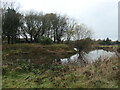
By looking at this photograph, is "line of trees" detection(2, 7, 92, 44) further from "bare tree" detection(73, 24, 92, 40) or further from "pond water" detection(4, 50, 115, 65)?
"pond water" detection(4, 50, 115, 65)

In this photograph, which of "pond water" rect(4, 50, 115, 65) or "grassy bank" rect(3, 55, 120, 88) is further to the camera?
"pond water" rect(4, 50, 115, 65)

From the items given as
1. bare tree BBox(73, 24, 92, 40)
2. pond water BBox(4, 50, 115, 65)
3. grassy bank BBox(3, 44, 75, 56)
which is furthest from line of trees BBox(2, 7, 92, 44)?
pond water BBox(4, 50, 115, 65)

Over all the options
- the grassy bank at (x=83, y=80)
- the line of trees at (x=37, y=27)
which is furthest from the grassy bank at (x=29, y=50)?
the grassy bank at (x=83, y=80)

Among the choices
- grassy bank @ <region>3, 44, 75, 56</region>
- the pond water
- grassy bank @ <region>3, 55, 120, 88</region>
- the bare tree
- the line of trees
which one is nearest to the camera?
grassy bank @ <region>3, 55, 120, 88</region>

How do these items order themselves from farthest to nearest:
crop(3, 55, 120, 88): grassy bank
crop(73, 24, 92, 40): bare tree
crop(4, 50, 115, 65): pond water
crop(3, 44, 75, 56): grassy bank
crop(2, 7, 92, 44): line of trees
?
crop(73, 24, 92, 40): bare tree, crop(2, 7, 92, 44): line of trees, crop(3, 44, 75, 56): grassy bank, crop(4, 50, 115, 65): pond water, crop(3, 55, 120, 88): grassy bank

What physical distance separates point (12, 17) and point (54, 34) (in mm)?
14037

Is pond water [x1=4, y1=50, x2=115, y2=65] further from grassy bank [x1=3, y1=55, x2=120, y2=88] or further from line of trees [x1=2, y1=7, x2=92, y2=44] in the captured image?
line of trees [x1=2, y1=7, x2=92, y2=44]

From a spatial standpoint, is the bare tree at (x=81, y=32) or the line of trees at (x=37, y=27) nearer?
Answer: the line of trees at (x=37, y=27)

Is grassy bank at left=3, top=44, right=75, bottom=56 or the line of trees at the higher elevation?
the line of trees

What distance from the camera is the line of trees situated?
30822 millimetres

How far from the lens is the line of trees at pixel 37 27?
3082 cm

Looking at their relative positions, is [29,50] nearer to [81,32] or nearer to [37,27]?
[37,27]

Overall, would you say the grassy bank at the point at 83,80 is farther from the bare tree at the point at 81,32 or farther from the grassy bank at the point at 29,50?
the bare tree at the point at 81,32

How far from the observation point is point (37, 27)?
37.9 metres
